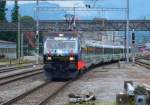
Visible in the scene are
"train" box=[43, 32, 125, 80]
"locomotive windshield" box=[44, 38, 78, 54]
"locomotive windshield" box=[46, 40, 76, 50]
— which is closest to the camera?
"train" box=[43, 32, 125, 80]

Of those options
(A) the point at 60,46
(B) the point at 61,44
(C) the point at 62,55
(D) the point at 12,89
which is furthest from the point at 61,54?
(D) the point at 12,89

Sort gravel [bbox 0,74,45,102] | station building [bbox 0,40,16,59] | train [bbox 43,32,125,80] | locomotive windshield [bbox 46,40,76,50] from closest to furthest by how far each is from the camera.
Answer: gravel [bbox 0,74,45,102], train [bbox 43,32,125,80], locomotive windshield [bbox 46,40,76,50], station building [bbox 0,40,16,59]

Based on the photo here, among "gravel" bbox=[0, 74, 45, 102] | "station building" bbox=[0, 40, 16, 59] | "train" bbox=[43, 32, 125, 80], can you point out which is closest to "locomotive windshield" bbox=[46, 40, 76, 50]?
"train" bbox=[43, 32, 125, 80]

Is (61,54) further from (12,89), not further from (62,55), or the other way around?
(12,89)

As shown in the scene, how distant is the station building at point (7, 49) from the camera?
97.8 m

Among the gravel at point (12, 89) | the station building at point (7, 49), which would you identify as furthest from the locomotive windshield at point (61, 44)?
the station building at point (7, 49)

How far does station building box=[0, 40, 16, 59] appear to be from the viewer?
3848 inches

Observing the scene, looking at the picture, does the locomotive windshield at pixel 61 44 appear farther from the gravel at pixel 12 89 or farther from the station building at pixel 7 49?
the station building at pixel 7 49

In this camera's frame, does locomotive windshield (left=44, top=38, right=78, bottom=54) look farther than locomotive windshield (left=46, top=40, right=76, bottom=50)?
No

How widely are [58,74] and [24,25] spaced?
67191mm

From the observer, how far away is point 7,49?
103000 millimetres

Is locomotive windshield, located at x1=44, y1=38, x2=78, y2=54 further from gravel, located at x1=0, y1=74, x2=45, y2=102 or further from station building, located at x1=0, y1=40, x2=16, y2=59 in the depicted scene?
station building, located at x1=0, y1=40, x2=16, y2=59

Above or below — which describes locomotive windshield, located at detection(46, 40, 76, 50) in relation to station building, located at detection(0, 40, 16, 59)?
above

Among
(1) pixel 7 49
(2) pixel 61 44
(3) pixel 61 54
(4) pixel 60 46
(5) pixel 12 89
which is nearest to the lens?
(5) pixel 12 89
